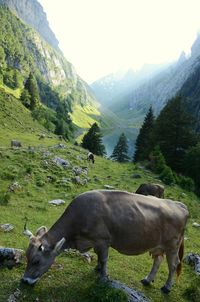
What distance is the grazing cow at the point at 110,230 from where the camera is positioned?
9.95 metres

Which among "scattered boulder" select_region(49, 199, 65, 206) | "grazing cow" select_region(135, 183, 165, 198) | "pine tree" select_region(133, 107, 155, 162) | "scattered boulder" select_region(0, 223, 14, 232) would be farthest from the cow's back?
"pine tree" select_region(133, 107, 155, 162)

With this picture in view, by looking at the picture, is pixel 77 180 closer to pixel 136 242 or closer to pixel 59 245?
pixel 136 242

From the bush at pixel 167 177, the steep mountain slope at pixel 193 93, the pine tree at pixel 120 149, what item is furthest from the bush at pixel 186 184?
the steep mountain slope at pixel 193 93

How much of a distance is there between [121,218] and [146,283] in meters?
3.07

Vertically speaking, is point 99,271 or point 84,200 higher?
point 84,200

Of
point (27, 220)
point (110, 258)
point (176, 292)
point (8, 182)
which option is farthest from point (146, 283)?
point (8, 182)

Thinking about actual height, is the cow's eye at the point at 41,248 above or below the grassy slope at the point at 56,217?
above

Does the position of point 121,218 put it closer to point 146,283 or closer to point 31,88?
point 146,283

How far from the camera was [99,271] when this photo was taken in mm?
11820

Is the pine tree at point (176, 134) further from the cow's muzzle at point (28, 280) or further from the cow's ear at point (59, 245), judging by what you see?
the cow's muzzle at point (28, 280)

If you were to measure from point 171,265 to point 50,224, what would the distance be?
26.0 feet

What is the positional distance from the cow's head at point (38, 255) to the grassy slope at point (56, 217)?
523 millimetres

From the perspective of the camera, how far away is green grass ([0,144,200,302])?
1055 centimetres

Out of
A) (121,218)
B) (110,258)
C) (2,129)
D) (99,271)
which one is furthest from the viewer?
(2,129)
